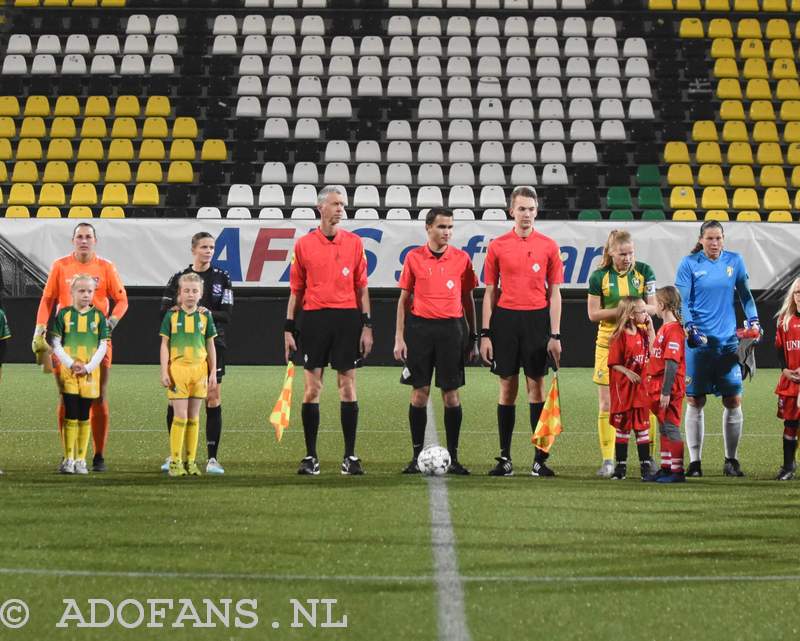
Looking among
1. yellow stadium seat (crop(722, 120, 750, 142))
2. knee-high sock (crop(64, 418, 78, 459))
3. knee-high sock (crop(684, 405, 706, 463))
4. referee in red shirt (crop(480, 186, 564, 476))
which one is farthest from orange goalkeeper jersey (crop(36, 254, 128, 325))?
yellow stadium seat (crop(722, 120, 750, 142))

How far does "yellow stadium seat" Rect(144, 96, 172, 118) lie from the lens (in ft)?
82.3

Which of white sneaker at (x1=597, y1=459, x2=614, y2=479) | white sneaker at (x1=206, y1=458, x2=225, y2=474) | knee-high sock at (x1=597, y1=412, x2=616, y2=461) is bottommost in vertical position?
white sneaker at (x1=597, y1=459, x2=614, y2=479)

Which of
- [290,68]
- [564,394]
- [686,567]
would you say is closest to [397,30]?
[290,68]

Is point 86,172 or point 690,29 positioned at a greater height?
point 690,29

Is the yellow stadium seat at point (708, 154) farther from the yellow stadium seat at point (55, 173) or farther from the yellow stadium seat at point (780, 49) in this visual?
the yellow stadium seat at point (55, 173)

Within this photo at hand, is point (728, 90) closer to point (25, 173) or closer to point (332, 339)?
point (25, 173)

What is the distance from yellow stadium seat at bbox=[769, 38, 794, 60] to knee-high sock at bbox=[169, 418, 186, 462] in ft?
69.2

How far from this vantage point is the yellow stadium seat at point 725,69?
25969 millimetres

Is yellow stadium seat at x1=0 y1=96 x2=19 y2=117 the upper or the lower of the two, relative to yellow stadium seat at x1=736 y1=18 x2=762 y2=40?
lower

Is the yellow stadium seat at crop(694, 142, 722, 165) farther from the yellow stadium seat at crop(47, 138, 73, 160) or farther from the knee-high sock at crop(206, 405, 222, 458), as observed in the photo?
the knee-high sock at crop(206, 405, 222, 458)

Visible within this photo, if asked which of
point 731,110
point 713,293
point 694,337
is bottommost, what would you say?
point 694,337

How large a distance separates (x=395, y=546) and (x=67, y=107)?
21.0m

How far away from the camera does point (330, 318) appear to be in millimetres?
8727
